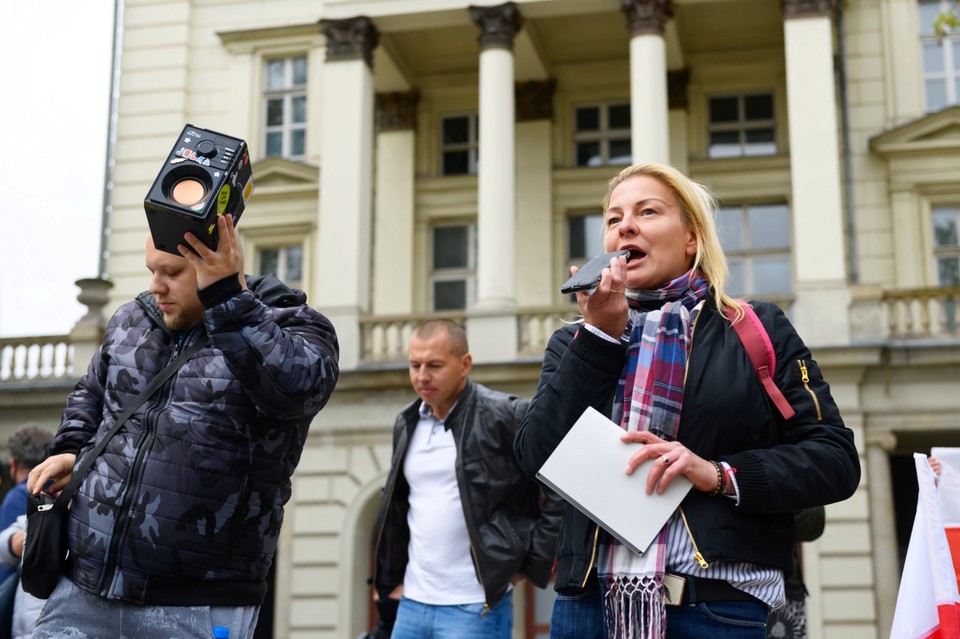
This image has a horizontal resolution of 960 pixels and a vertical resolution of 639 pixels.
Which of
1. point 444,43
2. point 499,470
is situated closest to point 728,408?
point 499,470

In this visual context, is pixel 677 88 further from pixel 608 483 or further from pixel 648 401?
pixel 608 483

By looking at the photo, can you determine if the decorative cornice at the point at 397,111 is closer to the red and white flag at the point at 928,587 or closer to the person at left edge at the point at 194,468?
the red and white flag at the point at 928,587

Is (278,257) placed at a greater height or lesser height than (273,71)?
lesser

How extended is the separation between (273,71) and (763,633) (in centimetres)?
2153

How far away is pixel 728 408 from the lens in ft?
11.0

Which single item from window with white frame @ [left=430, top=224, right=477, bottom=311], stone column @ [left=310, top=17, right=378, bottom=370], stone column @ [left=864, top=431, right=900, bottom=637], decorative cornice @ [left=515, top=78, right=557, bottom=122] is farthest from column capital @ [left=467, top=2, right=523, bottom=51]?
stone column @ [left=864, top=431, right=900, bottom=637]

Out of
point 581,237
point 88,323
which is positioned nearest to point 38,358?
point 88,323

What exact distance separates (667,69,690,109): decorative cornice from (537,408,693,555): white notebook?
20.0 meters

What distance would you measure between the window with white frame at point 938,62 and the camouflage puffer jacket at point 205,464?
63.0ft

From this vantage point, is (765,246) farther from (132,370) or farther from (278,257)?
(132,370)

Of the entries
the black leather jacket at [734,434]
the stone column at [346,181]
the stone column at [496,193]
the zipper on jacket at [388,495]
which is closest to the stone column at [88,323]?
the stone column at [346,181]

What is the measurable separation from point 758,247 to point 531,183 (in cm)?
432

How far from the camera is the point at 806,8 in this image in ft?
65.9

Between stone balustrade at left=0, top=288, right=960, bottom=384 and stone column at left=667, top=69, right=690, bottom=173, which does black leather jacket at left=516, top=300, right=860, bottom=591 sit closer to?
stone balustrade at left=0, top=288, right=960, bottom=384
